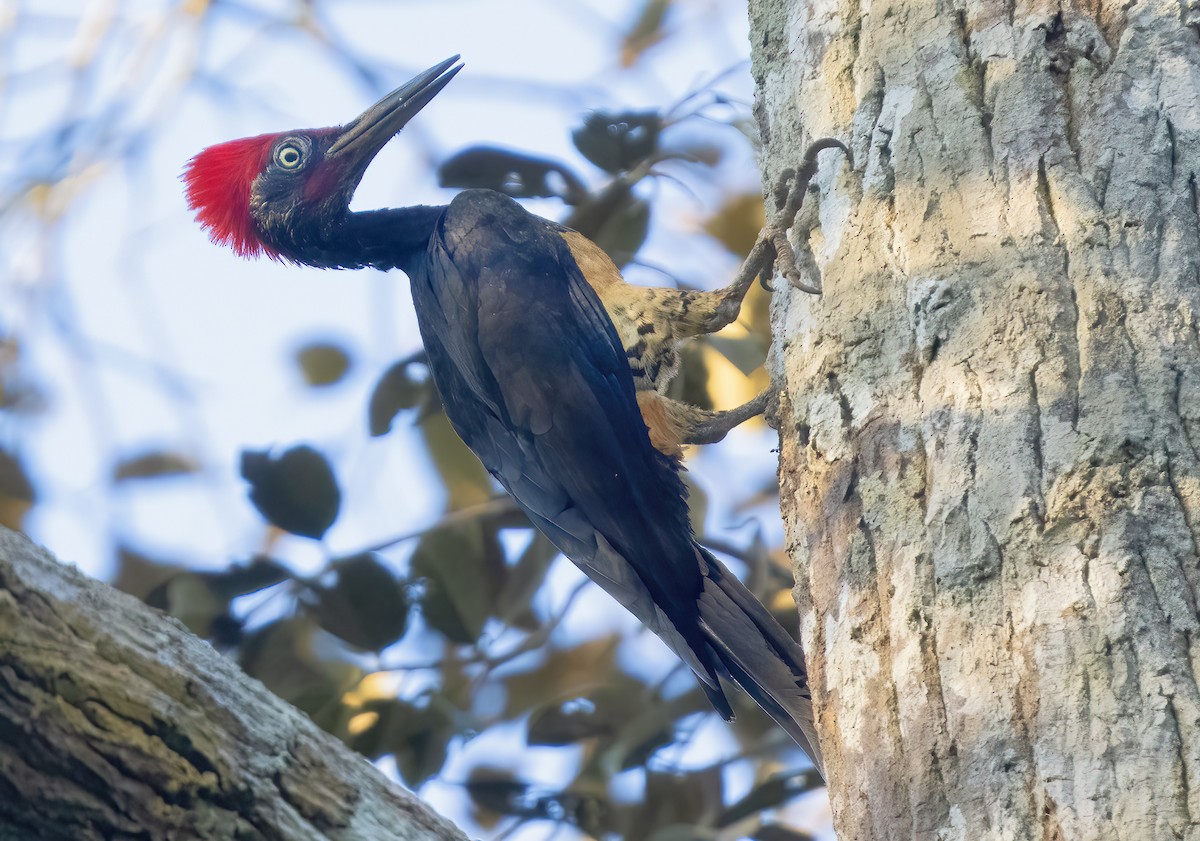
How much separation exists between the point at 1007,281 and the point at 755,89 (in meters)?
0.90

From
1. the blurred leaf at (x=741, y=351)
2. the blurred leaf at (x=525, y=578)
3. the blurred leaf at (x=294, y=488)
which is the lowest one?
the blurred leaf at (x=294, y=488)

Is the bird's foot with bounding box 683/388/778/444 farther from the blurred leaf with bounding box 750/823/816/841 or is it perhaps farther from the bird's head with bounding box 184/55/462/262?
the bird's head with bounding box 184/55/462/262

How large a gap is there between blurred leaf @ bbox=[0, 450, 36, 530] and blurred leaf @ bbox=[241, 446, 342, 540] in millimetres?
645

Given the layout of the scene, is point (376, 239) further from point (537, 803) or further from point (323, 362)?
point (537, 803)

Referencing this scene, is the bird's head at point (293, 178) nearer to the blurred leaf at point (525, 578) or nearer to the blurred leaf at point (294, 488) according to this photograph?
the blurred leaf at point (294, 488)

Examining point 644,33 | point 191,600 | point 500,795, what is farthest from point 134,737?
point 644,33

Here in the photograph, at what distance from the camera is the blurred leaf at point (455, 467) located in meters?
3.58

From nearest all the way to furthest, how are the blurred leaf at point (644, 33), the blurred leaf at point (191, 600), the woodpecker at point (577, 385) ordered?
the woodpecker at point (577, 385) → the blurred leaf at point (191, 600) → the blurred leaf at point (644, 33)

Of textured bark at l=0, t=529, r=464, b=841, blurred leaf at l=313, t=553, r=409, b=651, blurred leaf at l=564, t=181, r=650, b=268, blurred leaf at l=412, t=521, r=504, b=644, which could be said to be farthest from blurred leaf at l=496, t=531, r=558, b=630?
textured bark at l=0, t=529, r=464, b=841

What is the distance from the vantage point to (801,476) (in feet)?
6.01

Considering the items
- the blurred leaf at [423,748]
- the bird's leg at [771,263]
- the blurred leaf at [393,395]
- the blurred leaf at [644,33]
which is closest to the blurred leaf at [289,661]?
the blurred leaf at [423,748]

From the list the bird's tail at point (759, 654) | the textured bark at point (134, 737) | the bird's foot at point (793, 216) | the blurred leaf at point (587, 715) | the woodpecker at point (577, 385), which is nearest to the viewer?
the textured bark at point (134, 737)

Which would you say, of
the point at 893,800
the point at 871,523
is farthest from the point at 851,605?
the point at 893,800

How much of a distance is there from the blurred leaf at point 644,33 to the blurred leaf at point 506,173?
1.68 metres
